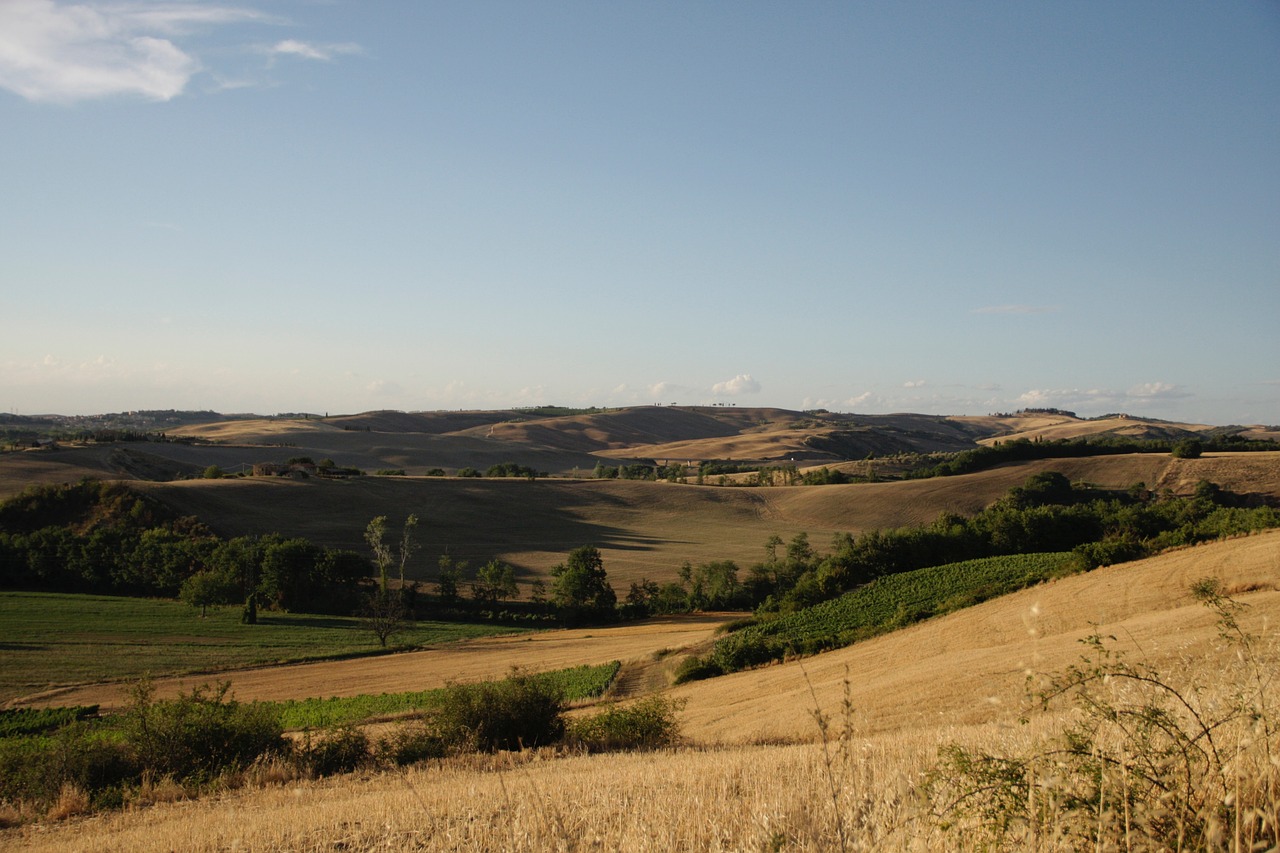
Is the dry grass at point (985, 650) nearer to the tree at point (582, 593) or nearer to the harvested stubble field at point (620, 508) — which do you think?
the tree at point (582, 593)

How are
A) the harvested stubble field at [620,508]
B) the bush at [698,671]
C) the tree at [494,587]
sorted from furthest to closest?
the harvested stubble field at [620,508]
the tree at [494,587]
the bush at [698,671]

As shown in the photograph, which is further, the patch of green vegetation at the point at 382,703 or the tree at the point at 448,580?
the tree at the point at 448,580

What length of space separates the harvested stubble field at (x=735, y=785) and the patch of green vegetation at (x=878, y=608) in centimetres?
1000

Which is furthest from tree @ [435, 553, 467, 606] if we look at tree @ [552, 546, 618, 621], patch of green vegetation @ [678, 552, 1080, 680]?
patch of green vegetation @ [678, 552, 1080, 680]

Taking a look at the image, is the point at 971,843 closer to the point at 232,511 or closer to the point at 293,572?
the point at 293,572

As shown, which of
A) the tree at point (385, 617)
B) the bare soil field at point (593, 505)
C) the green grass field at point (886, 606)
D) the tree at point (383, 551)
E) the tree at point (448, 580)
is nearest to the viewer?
the green grass field at point (886, 606)

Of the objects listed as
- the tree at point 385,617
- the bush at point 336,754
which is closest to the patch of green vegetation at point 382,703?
the bush at point 336,754

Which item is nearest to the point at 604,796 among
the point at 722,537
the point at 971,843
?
the point at 971,843

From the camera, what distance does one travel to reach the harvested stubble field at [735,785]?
5988 millimetres

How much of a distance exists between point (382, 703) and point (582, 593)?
3005 centimetres

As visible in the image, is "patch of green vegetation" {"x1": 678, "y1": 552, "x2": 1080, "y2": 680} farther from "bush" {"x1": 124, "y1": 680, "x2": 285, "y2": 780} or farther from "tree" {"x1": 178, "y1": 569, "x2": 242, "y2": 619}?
"tree" {"x1": 178, "y1": 569, "x2": 242, "y2": 619}

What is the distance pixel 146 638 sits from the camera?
47531 millimetres

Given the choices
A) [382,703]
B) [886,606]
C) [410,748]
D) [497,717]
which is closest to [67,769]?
[410,748]

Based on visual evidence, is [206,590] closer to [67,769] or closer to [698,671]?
[698,671]
